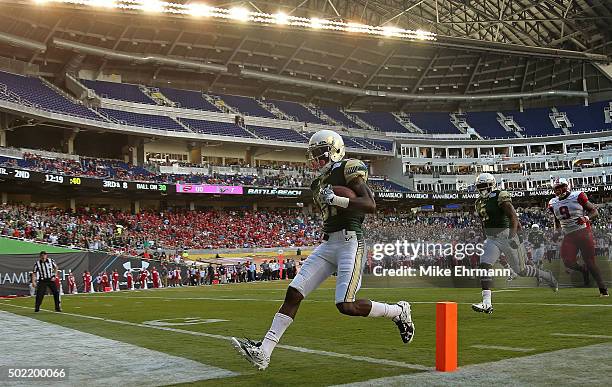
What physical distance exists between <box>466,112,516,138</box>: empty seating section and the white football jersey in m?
63.4

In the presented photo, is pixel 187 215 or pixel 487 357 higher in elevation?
pixel 187 215

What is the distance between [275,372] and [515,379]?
84.1 inches

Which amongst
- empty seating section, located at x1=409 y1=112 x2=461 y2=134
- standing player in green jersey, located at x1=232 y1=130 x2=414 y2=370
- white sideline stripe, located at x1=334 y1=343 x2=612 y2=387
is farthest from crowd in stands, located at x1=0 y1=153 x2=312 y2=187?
white sideline stripe, located at x1=334 y1=343 x2=612 y2=387

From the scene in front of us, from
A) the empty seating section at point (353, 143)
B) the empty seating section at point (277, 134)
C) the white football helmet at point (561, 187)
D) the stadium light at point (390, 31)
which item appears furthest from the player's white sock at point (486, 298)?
the empty seating section at point (353, 143)

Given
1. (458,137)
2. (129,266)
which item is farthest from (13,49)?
(458,137)

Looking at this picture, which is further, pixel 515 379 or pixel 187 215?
pixel 187 215

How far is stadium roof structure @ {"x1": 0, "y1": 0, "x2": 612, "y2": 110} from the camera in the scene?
48125mm

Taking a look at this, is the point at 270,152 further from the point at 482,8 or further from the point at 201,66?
the point at 482,8

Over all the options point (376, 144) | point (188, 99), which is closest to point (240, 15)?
point (188, 99)

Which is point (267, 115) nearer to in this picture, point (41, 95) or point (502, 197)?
point (41, 95)

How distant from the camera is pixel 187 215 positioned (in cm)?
4988

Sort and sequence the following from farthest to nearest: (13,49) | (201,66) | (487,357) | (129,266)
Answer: (201,66) < (13,49) < (129,266) < (487,357)

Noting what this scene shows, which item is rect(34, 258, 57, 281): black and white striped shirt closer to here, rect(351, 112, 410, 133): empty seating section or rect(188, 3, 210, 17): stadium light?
rect(188, 3, 210, 17): stadium light

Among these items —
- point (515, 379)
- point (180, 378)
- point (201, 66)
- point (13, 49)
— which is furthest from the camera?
point (201, 66)
